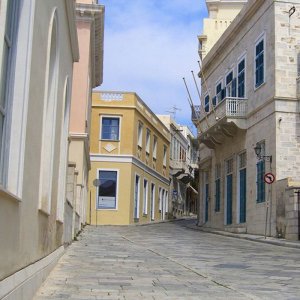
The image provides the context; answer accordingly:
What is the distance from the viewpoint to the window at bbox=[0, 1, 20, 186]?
487 centimetres

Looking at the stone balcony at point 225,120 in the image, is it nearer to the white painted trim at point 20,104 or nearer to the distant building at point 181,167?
the white painted trim at point 20,104

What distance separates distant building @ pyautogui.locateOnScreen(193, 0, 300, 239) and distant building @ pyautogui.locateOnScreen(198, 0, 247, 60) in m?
4.27

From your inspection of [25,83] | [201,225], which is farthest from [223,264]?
[201,225]

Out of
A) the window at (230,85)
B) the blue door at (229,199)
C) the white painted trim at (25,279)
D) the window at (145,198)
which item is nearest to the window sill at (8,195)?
the white painted trim at (25,279)

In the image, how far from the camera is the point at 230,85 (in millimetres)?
27516

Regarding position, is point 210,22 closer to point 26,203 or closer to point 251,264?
point 251,264

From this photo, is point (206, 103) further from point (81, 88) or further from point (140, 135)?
point (81, 88)

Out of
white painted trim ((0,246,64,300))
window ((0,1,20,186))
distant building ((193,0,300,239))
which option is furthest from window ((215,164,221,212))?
window ((0,1,20,186))

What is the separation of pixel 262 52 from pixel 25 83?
18.7 metres

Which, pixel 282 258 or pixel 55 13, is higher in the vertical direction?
pixel 55 13

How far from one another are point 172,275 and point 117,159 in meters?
26.4

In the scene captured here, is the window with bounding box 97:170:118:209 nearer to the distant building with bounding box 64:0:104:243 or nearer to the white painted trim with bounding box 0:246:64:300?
the distant building with bounding box 64:0:104:243

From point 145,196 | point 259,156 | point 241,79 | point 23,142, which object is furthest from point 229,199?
point 23,142

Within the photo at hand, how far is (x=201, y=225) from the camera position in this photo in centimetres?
3281
